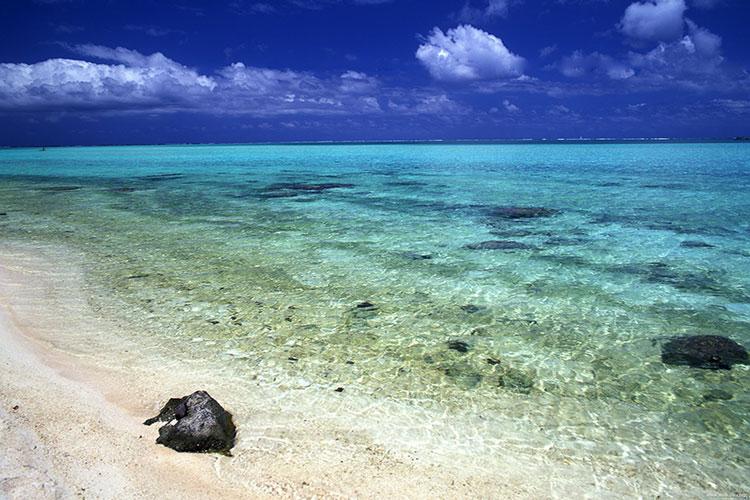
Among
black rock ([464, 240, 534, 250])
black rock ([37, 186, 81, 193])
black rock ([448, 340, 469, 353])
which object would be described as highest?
black rock ([464, 240, 534, 250])

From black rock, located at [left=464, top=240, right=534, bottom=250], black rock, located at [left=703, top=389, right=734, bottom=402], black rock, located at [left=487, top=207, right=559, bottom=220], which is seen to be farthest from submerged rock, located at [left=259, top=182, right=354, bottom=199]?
black rock, located at [left=703, top=389, right=734, bottom=402]

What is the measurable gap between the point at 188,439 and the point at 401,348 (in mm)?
3277

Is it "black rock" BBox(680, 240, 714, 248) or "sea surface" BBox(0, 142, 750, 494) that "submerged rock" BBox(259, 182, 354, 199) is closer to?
"sea surface" BBox(0, 142, 750, 494)

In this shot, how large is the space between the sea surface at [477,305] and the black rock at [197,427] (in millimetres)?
1169

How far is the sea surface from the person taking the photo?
5.22 m

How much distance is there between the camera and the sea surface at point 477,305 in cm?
522

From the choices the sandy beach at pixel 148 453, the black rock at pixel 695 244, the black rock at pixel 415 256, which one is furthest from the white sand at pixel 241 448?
the black rock at pixel 695 244

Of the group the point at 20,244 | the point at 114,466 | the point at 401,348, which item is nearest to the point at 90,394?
the point at 114,466

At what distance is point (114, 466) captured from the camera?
400 centimetres

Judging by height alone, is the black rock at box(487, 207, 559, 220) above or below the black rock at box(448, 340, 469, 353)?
above

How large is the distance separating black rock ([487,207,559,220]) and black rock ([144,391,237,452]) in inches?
563

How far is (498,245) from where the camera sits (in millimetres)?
12750

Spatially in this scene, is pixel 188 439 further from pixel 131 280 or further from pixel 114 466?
pixel 131 280

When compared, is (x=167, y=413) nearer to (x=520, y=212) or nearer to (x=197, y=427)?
(x=197, y=427)
